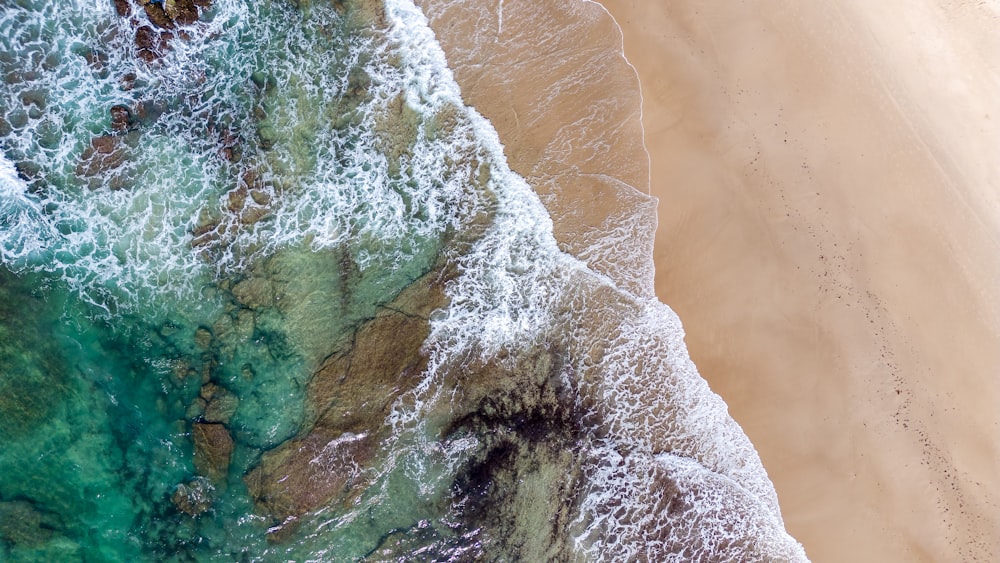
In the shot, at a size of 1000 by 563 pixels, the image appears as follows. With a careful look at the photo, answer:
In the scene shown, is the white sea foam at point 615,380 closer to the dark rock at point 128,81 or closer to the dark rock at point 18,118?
the dark rock at point 128,81

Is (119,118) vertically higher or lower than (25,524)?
higher

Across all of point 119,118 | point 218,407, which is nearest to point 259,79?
point 119,118

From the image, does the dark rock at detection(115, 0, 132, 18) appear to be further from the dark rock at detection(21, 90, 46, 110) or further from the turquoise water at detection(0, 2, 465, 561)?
the dark rock at detection(21, 90, 46, 110)

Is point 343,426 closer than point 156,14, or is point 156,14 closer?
point 343,426

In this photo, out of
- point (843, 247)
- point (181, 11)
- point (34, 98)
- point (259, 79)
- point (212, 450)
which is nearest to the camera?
point (212, 450)

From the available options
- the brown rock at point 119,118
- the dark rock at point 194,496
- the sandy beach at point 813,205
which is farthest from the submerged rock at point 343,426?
the brown rock at point 119,118

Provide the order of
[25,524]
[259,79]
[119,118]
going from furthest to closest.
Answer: [259,79], [119,118], [25,524]

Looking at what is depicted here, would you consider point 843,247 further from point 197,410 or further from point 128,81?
point 128,81

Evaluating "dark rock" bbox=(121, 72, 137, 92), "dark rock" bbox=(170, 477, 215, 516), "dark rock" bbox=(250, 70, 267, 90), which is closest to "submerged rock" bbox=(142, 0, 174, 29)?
"dark rock" bbox=(121, 72, 137, 92)
